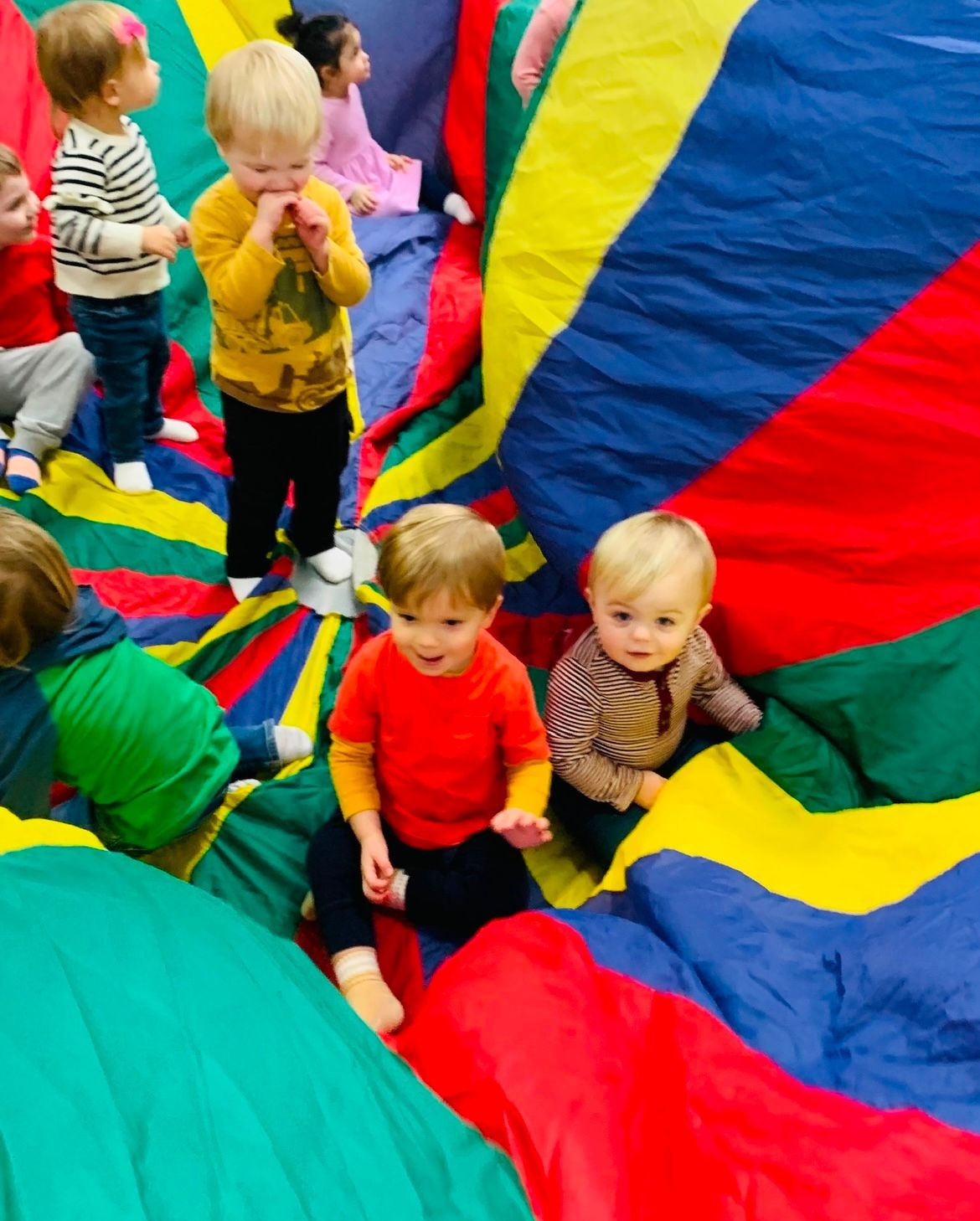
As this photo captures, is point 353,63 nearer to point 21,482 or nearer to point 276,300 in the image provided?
point 276,300

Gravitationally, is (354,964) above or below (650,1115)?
below

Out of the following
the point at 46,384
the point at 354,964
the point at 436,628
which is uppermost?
the point at 436,628

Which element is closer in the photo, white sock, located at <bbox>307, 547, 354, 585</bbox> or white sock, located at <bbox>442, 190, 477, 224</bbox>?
white sock, located at <bbox>307, 547, 354, 585</bbox>

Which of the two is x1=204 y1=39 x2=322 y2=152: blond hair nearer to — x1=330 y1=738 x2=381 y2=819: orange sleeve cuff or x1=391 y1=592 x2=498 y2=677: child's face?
x1=391 y1=592 x2=498 y2=677: child's face

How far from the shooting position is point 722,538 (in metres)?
1.48

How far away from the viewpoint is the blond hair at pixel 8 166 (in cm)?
175

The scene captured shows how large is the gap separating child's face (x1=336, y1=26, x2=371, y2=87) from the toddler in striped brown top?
1.47 metres

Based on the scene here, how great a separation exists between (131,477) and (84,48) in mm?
694

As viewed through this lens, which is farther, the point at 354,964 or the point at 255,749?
the point at 255,749

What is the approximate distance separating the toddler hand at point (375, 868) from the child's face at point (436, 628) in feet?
0.84

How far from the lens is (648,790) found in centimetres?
149

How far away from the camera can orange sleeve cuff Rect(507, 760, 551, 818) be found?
136 centimetres

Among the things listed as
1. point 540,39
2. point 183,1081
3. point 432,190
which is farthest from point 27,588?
point 432,190

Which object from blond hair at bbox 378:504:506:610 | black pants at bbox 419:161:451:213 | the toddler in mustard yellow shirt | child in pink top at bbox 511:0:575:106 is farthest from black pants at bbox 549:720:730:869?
black pants at bbox 419:161:451:213
